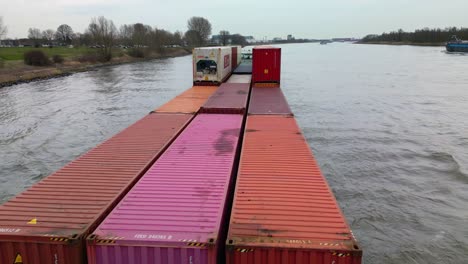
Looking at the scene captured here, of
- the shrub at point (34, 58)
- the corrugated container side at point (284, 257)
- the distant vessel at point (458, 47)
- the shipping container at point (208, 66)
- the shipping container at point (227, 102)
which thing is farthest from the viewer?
the distant vessel at point (458, 47)

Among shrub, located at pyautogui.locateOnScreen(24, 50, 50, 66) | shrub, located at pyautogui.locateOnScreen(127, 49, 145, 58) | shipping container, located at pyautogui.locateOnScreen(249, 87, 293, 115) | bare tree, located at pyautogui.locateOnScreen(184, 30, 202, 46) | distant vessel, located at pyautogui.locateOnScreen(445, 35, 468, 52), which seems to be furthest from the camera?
bare tree, located at pyautogui.locateOnScreen(184, 30, 202, 46)

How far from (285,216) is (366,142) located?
1857 cm

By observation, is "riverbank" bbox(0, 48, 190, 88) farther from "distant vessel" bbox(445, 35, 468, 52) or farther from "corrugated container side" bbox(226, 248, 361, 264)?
"distant vessel" bbox(445, 35, 468, 52)

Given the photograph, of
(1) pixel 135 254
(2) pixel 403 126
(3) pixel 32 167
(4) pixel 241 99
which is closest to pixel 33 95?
(3) pixel 32 167

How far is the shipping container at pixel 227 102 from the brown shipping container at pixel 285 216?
21.9 ft

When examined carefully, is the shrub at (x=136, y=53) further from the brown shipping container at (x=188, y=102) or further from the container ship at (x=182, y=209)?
the container ship at (x=182, y=209)

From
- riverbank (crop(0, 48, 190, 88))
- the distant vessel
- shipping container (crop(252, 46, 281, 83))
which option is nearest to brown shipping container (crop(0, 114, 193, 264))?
shipping container (crop(252, 46, 281, 83))

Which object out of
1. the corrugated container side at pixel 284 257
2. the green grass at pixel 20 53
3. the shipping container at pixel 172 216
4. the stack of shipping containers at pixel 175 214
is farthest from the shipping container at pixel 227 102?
the green grass at pixel 20 53

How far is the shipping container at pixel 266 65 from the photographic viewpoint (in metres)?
33.3

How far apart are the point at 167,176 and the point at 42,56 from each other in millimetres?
71882

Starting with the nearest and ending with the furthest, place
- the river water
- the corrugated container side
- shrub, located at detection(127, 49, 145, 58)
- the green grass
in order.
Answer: the corrugated container side < the river water < the green grass < shrub, located at detection(127, 49, 145, 58)

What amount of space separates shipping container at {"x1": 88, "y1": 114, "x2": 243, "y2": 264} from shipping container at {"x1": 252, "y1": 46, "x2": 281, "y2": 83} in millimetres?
21933

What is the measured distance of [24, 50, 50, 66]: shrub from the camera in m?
69.0

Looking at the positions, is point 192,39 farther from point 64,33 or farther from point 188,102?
point 188,102
